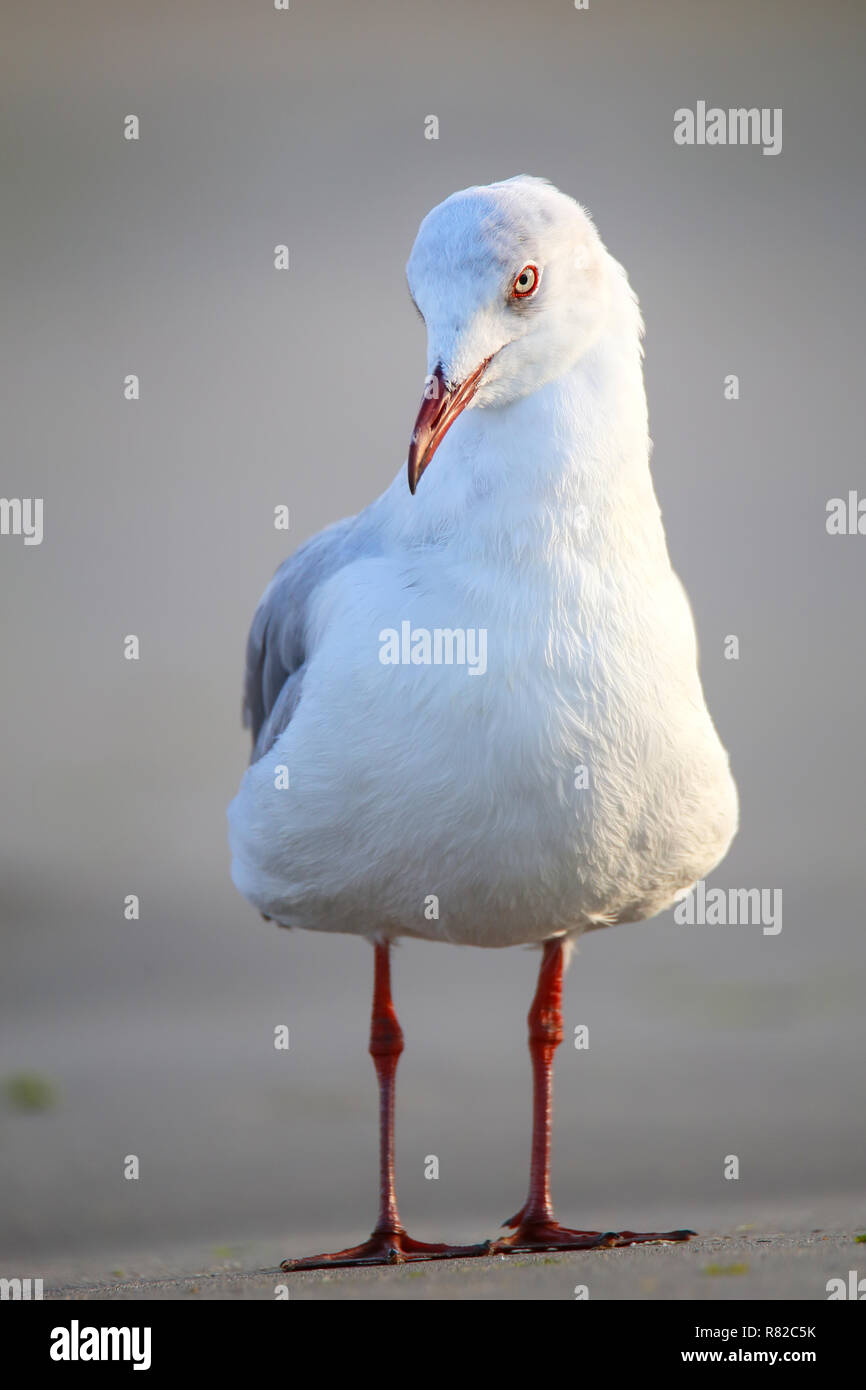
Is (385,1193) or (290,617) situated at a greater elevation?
(290,617)

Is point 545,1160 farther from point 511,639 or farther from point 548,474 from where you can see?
point 548,474

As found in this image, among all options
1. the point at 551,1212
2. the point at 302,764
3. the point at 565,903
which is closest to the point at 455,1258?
the point at 551,1212

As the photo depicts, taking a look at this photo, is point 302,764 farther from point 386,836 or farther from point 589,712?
point 589,712

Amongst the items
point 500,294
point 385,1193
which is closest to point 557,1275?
point 385,1193

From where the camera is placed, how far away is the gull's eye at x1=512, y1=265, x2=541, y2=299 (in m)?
4.21

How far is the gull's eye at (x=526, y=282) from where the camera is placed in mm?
4211

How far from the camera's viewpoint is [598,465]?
14.5 feet

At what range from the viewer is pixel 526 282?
166 inches

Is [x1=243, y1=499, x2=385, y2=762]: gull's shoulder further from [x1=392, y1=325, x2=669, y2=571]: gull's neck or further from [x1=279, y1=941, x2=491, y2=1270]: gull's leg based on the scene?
[x1=279, y1=941, x2=491, y2=1270]: gull's leg

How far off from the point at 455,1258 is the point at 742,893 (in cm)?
253

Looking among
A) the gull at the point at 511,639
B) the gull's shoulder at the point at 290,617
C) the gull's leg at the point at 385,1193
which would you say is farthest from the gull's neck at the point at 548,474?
the gull's leg at the point at 385,1193

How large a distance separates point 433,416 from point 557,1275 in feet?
6.40
